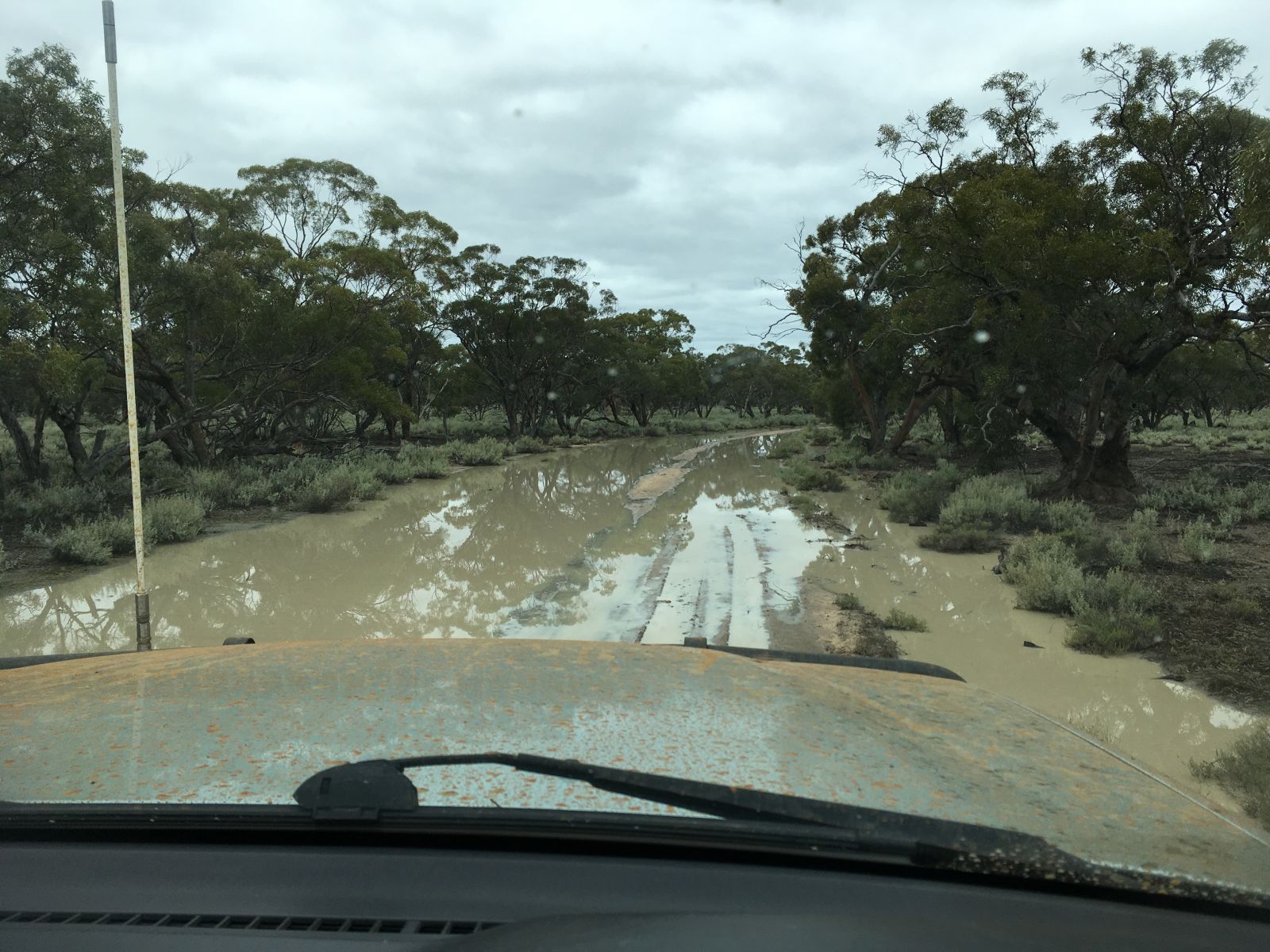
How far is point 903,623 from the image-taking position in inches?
344

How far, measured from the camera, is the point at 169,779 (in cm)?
193

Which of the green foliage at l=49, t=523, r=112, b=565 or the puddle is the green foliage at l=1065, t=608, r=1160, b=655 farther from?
the green foliage at l=49, t=523, r=112, b=565

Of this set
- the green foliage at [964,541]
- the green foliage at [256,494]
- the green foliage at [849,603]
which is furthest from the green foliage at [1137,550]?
the green foliage at [256,494]

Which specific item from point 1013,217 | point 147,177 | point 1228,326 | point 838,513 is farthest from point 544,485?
point 1228,326

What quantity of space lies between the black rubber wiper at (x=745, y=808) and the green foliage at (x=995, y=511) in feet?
45.0

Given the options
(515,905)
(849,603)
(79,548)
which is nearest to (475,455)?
(79,548)

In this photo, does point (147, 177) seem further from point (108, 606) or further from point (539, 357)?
point (539, 357)

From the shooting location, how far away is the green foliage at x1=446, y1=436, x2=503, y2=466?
33906 mm

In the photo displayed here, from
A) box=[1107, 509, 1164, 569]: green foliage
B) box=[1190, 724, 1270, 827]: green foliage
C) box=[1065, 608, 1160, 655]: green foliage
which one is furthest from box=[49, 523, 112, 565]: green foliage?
box=[1107, 509, 1164, 569]: green foliage

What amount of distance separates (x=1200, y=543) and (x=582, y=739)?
12462 millimetres

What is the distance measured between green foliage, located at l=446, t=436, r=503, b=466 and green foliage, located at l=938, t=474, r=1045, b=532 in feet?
68.1

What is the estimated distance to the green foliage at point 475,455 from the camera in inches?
1335

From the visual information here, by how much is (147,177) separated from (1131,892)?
2325 centimetres

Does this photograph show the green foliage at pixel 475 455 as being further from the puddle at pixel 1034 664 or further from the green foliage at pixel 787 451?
the puddle at pixel 1034 664
